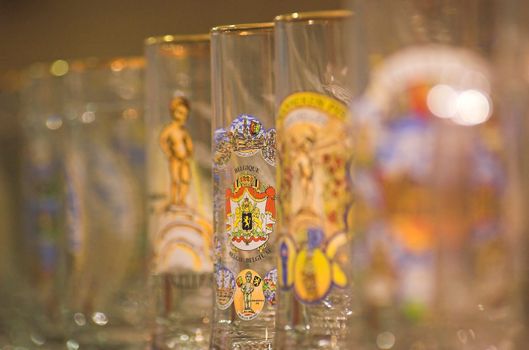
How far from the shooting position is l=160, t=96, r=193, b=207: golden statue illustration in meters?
0.97

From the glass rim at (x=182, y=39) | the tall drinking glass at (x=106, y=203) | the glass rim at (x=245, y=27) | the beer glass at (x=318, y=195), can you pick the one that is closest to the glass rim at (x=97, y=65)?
the tall drinking glass at (x=106, y=203)

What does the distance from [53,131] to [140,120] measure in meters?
0.19

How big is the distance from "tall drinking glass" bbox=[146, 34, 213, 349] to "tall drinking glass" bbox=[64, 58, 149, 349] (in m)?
0.31

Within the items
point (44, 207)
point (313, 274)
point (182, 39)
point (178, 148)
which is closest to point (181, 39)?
point (182, 39)

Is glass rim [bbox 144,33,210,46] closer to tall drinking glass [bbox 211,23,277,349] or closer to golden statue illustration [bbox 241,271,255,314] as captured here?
tall drinking glass [bbox 211,23,277,349]

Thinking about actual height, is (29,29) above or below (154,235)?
above

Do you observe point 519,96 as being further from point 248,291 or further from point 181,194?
point 181,194

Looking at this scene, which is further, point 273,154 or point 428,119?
point 273,154

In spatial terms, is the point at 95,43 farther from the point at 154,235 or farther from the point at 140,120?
the point at 154,235

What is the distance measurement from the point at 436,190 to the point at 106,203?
0.83 meters

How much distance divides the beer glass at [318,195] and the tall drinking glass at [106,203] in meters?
0.57

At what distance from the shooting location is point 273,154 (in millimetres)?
812

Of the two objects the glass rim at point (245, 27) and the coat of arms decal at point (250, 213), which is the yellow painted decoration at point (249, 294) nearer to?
the coat of arms decal at point (250, 213)

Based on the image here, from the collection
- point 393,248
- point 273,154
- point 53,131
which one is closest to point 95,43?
point 53,131
